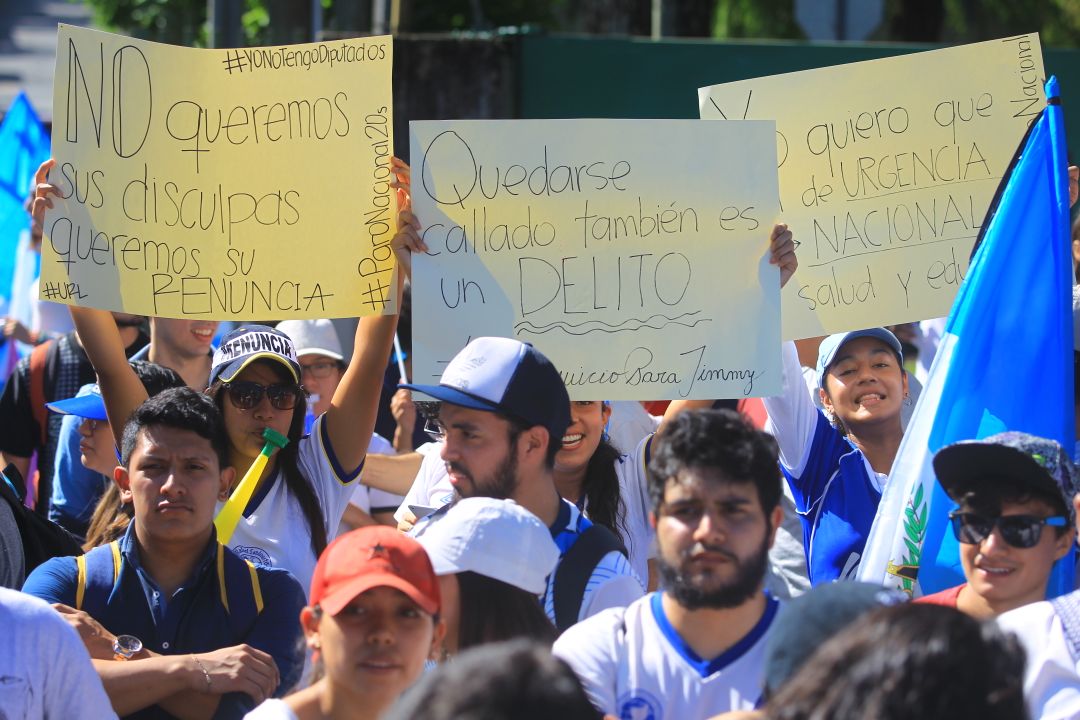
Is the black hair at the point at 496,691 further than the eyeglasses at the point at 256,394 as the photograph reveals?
No

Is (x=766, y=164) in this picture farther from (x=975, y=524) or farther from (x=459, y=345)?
(x=975, y=524)

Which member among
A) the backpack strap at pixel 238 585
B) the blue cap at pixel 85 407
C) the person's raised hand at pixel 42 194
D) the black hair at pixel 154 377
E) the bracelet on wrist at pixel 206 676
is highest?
the person's raised hand at pixel 42 194

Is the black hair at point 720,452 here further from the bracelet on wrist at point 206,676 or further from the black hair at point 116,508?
the black hair at point 116,508

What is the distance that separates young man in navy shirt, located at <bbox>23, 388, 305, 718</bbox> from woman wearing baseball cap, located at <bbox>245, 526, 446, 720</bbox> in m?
0.54

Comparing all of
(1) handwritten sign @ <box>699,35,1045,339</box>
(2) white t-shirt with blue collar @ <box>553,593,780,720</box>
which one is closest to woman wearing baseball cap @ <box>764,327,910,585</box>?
(1) handwritten sign @ <box>699,35,1045,339</box>

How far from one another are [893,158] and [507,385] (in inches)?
75.2

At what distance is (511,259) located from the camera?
14.3ft

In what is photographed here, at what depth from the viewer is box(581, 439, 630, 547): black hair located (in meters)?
4.16

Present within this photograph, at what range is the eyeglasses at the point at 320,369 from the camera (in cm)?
578

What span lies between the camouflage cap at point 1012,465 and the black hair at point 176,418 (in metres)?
1.87

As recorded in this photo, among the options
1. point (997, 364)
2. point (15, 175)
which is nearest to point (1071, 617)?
point (997, 364)

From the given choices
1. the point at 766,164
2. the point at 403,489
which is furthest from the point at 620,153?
the point at 403,489

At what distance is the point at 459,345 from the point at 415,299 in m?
0.19

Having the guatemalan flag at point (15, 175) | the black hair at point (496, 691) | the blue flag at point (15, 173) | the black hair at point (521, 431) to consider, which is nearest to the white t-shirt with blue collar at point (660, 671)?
the black hair at point (521, 431)
